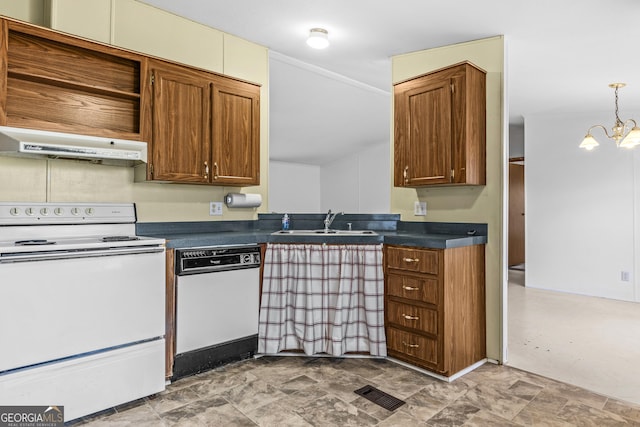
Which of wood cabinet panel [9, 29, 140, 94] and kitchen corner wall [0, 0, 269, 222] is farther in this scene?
kitchen corner wall [0, 0, 269, 222]

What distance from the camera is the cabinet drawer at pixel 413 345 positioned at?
8.40 feet

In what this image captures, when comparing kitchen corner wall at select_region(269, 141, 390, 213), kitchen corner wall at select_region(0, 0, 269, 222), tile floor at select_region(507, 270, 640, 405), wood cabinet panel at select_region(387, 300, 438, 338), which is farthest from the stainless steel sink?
kitchen corner wall at select_region(269, 141, 390, 213)

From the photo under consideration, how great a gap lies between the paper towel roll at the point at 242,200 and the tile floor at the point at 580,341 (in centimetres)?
233

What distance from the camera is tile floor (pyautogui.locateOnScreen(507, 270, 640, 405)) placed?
259 centimetres

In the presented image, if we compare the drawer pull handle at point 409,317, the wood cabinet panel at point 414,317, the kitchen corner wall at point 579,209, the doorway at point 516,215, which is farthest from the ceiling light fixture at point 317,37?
the doorway at point 516,215

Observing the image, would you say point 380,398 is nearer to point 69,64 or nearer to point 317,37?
point 317,37

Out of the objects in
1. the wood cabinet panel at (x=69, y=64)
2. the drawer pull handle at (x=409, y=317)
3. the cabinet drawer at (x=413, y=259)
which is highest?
the wood cabinet panel at (x=69, y=64)

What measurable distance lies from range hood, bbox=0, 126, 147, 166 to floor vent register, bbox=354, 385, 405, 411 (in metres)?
2.02

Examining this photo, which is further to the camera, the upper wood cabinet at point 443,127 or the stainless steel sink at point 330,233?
the stainless steel sink at point 330,233

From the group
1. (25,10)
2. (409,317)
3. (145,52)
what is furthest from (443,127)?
(25,10)

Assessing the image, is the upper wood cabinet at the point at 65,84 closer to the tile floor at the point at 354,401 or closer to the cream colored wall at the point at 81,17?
the cream colored wall at the point at 81,17

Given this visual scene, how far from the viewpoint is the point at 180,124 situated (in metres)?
2.72

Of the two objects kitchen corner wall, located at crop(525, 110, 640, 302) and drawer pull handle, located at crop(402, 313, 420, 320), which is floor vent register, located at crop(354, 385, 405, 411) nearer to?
drawer pull handle, located at crop(402, 313, 420, 320)

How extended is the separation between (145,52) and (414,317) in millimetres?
2676
